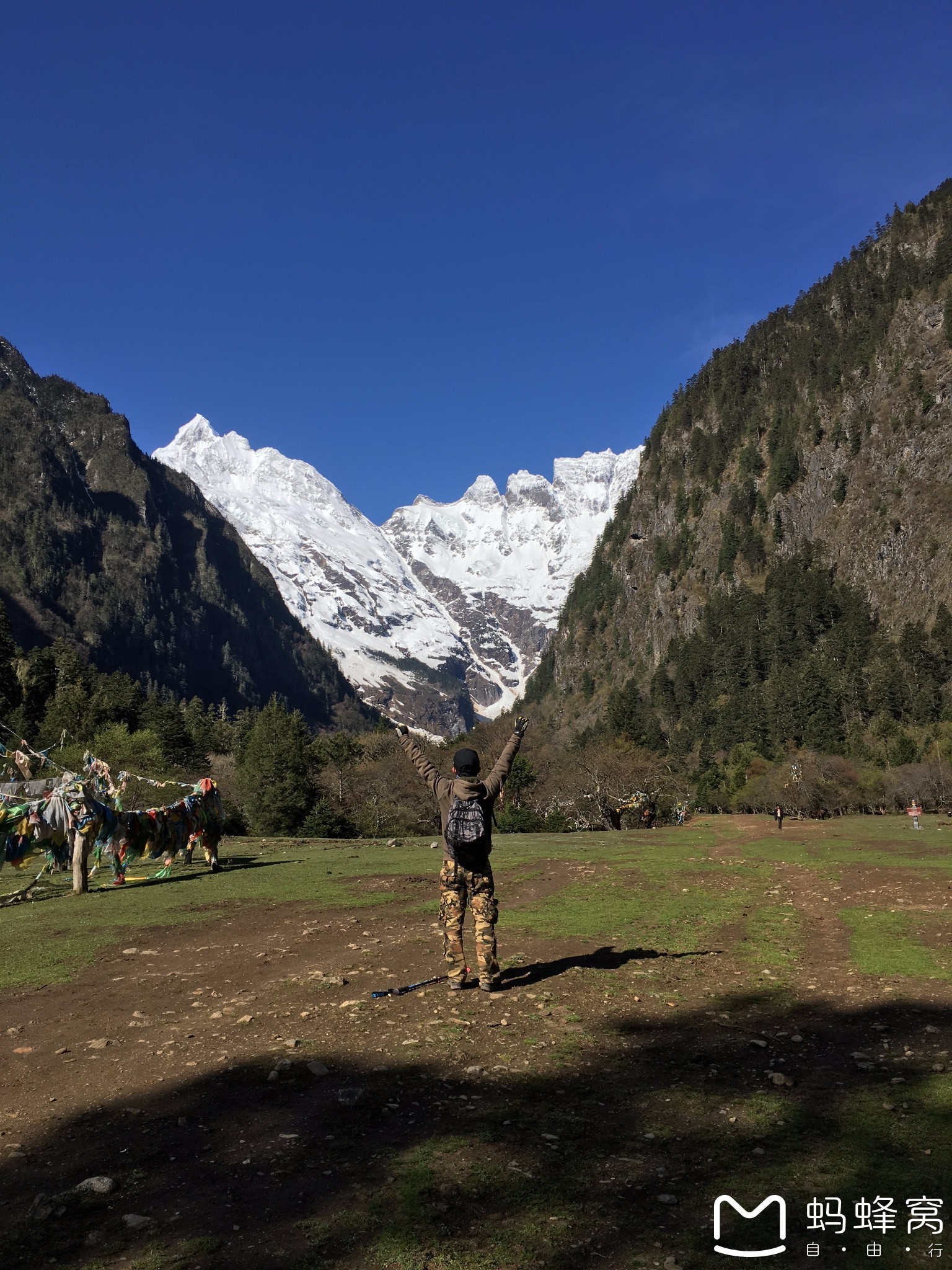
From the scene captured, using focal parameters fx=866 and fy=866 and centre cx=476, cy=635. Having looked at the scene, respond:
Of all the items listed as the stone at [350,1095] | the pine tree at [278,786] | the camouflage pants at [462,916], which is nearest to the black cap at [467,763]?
the camouflage pants at [462,916]

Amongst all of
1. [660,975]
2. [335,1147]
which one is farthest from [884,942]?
[335,1147]

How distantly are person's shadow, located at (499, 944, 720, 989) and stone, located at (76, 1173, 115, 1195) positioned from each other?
18.0ft

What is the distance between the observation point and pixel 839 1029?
29.7 feet

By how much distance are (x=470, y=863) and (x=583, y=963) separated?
9.15 ft

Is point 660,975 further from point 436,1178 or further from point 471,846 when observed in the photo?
point 436,1178

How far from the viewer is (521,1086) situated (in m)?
7.61

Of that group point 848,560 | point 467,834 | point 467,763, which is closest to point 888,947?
point 467,834

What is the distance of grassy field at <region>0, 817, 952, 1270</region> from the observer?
5.24 m

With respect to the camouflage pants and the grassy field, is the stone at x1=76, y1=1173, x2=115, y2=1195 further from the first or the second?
the camouflage pants

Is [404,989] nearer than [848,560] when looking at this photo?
Yes

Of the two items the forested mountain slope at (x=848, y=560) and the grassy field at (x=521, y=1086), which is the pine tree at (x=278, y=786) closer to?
the grassy field at (x=521, y=1086)

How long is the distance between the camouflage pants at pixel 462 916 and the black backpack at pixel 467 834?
0.18 m

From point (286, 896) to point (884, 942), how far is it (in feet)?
40.5

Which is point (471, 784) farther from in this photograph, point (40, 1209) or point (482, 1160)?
point (40, 1209)
